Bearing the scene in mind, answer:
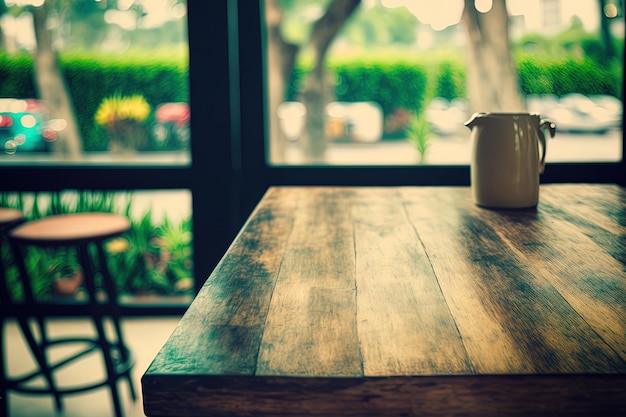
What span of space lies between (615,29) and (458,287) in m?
2.02

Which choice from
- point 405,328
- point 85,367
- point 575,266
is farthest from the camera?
point 85,367

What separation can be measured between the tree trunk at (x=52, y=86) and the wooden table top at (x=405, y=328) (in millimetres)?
1898

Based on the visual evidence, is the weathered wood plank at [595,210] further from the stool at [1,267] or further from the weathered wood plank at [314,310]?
the stool at [1,267]

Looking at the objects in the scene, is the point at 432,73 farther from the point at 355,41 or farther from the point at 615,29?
the point at 615,29

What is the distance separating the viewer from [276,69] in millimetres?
2699

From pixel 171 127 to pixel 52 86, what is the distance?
21.5 inches

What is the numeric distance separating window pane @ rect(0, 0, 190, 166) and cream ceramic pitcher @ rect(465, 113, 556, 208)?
1.65 meters

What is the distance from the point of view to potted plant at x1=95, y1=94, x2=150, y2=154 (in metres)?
2.94

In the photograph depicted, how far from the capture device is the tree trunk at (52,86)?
2.91 meters

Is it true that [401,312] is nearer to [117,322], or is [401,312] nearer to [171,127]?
[117,322]

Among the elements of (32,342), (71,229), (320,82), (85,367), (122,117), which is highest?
(320,82)

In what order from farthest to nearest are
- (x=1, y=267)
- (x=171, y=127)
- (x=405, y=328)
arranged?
(x=171, y=127)
(x=1, y=267)
(x=405, y=328)

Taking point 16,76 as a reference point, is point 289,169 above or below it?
below

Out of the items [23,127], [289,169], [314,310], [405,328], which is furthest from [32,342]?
[405,328]
